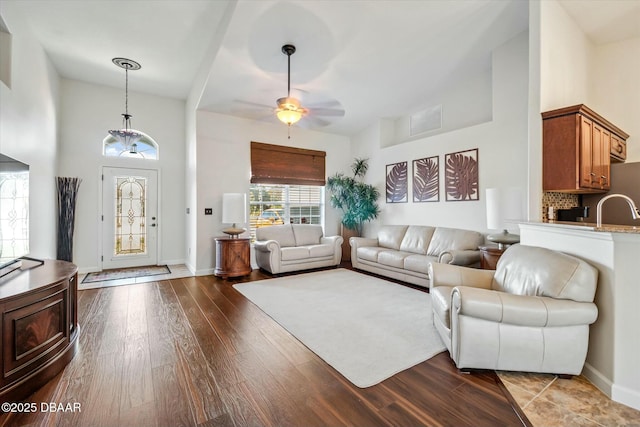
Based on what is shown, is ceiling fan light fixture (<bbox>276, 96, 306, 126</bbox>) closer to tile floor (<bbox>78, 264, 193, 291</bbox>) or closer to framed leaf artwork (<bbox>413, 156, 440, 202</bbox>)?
framed leaf artwork (<bbox>413, 156, 440, 202</bbox>)

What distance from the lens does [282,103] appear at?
356 cm

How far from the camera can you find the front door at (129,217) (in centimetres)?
574

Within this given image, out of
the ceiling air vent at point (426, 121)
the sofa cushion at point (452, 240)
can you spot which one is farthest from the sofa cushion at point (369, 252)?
the ceiling air vent at point (426, 121)

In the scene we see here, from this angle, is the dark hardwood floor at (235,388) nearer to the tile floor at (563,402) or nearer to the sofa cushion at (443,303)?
the tile floor at (563,402)

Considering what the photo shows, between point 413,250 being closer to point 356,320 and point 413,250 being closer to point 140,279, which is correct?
point 356,320

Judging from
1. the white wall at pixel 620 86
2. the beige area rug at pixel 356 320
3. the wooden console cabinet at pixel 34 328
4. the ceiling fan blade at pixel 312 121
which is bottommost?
the beige area rug at pixel 356 320

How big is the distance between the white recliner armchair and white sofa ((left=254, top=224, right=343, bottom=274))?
3.55m

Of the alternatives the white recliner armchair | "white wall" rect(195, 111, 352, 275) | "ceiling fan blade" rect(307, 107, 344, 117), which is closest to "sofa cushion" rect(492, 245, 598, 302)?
the white recliner armchair

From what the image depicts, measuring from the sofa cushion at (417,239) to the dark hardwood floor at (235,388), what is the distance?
9.62 feet

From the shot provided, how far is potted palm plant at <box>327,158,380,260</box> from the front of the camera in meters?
6.34

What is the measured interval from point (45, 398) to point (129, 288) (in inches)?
112

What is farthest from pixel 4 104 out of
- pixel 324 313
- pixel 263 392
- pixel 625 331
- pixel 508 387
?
pixel 625 331

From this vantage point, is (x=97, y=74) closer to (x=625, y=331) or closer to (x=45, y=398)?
(x=45, y=398)

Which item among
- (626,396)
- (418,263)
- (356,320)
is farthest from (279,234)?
(626,396)
